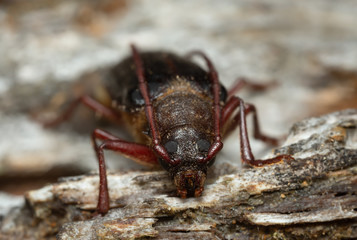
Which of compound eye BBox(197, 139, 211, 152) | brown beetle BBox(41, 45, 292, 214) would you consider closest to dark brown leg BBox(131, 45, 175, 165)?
brown beetle BBox(41, 45, 292, 214)

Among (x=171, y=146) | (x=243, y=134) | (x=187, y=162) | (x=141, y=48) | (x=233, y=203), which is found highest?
(x=141, y=48)

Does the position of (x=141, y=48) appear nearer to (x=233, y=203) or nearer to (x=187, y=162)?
(x=187, y=162)

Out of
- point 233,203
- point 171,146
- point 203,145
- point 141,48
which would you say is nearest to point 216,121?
point 203,145

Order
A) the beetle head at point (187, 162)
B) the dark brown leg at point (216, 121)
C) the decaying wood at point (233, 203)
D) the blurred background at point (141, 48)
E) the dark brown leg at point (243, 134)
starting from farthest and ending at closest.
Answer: the blurred background at point (141, 48) → the dark brown leg at point (243, 134) → the dark brown leg at point (216, 121) → the beetle head at point (187, 162) → the decaying wood at point (233, 203)

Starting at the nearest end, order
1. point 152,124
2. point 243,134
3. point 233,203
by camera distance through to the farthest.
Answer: point 233,203
point 152,124
point 243,134

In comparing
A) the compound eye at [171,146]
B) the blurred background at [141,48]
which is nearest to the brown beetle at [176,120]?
the compound eye at [171,146]

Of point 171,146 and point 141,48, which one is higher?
point 141,48

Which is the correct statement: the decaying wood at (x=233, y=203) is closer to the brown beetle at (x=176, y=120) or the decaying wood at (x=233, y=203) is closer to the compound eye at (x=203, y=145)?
the brown beetle at (x=176, y=120)
